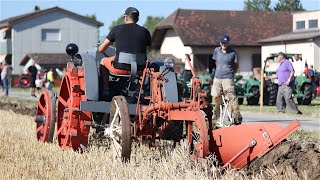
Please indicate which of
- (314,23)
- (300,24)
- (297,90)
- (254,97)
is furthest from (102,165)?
(300,24)

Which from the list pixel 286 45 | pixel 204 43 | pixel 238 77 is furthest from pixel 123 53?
pixel 204 43

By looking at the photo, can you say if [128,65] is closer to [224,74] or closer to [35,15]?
[224,74]

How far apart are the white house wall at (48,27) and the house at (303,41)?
71.5 feet

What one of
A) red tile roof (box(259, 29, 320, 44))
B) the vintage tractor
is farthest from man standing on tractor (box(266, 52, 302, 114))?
red tile roof (box(259, 29, 320, 44))

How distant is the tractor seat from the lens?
866 centimetres

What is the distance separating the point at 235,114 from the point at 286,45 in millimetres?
34171

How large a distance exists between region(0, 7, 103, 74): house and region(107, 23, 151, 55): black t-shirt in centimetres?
5557

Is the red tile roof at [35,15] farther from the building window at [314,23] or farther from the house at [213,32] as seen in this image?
the building window at [314,23]

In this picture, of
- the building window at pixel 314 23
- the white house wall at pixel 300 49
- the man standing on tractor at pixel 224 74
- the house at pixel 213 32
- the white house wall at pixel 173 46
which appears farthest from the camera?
the white house wall at pixel 173 46

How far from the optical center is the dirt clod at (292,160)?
7.09 metres

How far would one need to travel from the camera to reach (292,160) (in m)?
7.41

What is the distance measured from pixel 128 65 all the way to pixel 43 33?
58.5m

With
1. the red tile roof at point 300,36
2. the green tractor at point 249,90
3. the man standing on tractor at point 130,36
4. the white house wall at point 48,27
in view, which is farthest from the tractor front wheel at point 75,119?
the white house wall at point 48,27

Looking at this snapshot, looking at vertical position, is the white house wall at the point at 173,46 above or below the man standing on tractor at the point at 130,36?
above
